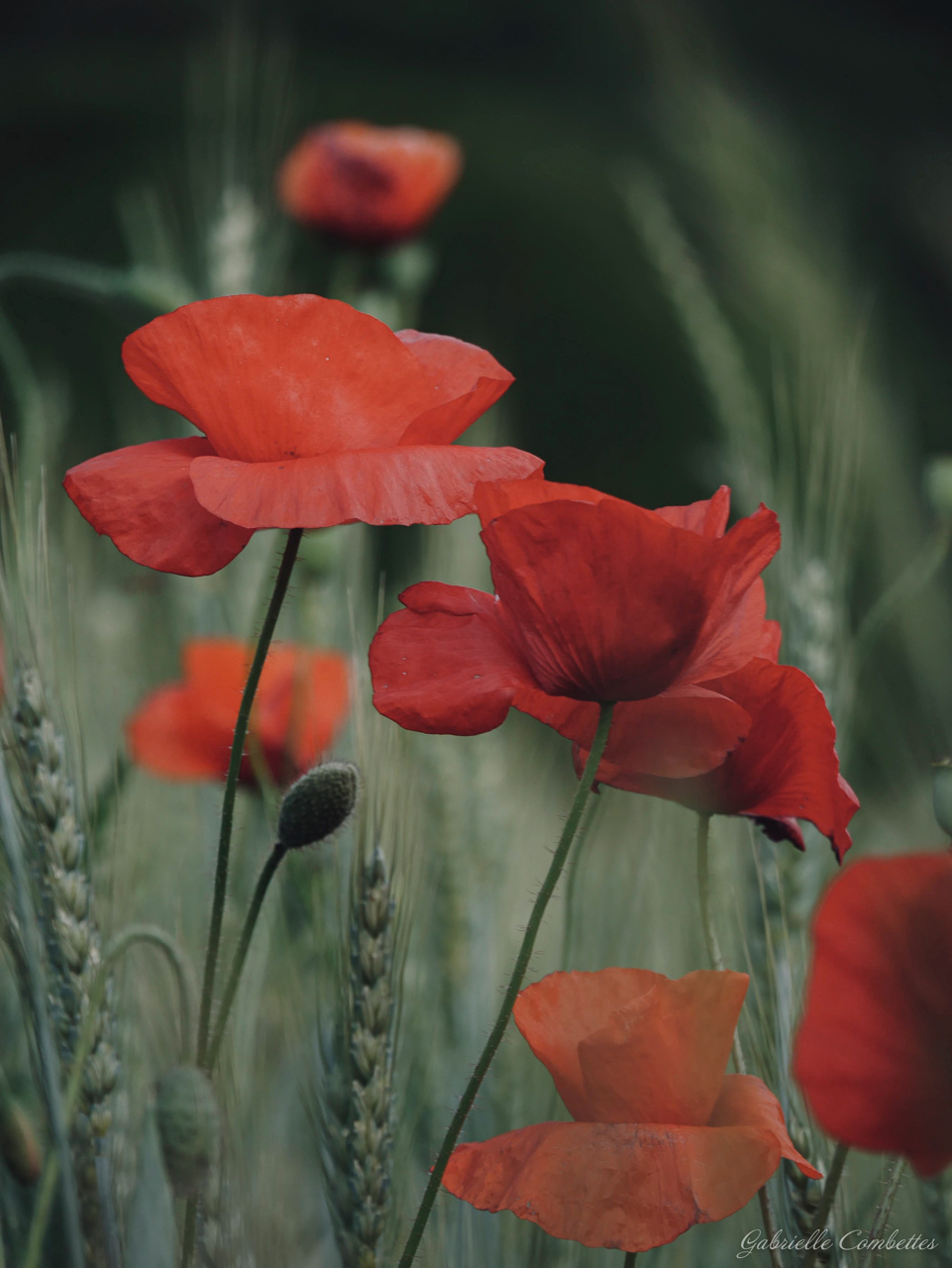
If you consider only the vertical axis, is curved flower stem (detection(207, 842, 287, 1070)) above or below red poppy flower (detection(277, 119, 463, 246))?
below

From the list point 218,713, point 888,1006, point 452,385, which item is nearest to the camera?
point 888,1006

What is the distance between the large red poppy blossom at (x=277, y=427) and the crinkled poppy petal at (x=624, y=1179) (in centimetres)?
13

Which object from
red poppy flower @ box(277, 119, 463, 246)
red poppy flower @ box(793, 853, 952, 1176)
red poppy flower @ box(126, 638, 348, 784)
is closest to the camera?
red poppy flower @ box(793, 853, 952, 1176)

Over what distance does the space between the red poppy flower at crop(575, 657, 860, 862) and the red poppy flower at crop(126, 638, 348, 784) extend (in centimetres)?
21

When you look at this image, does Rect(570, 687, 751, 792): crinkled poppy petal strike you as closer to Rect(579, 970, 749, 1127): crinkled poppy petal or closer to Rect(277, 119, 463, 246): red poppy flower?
Rect(579, 970, 749, 1127): crinkled poppy petal

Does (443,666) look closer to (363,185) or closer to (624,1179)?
(624,1179)

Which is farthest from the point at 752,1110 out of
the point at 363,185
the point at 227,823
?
the point at 363,185

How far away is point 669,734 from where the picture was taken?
25 cm

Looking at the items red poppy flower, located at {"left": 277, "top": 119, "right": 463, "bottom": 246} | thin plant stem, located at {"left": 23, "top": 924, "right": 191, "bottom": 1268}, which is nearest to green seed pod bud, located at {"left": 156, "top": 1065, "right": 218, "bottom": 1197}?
thin plant stem, located at {"left": 23, "top": 924, "right": 191, "bottom": 1268}

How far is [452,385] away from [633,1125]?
7.1 inches

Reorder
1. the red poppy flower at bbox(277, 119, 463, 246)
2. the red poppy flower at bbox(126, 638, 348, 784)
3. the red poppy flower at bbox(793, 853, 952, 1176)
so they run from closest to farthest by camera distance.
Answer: the red poppy flower at bbox(793, 853, 952, 1176) < the red poppy flower at bbox(126, 638, 348, 784) < the red poppy flower at bbox(277, 119, 463, 246)

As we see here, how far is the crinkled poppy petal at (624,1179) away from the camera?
21 cm

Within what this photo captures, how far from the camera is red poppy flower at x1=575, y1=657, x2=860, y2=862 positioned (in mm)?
233

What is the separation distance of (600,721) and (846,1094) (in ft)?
0.29
